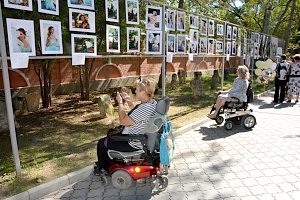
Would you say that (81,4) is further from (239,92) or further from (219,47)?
(219,47)

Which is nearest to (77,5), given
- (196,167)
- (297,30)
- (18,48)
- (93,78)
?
(18,48)

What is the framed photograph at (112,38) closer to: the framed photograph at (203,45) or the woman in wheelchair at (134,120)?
the woman in wheelchair at (134,120)

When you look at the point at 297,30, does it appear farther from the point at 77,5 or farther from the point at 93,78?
the point at 77,5

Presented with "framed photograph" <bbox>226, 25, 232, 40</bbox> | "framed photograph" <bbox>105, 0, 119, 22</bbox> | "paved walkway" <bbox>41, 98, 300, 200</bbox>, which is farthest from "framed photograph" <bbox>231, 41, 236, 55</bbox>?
"framed photograph" <bbox>105, 0, 119, 22</bbox>

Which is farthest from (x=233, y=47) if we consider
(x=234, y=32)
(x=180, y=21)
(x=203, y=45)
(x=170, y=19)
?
(x=170, y=19)

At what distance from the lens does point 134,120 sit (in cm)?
357

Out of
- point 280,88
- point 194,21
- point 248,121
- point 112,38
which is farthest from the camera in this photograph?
point 280,88

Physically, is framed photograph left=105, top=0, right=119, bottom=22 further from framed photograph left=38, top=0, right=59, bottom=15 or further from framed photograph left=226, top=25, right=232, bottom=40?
framed photograph left=226, top=25, right=232, bottom=40

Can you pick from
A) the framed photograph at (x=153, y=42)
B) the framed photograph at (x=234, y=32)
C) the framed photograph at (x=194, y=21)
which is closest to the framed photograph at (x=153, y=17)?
the framed photograph at (x=153, y=42)

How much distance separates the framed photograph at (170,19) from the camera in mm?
6414

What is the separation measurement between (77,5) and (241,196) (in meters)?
3.62

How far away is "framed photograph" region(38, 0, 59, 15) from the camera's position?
4.05m

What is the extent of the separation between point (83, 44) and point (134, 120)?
6.37ft

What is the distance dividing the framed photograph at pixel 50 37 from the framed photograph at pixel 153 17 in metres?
2.19
